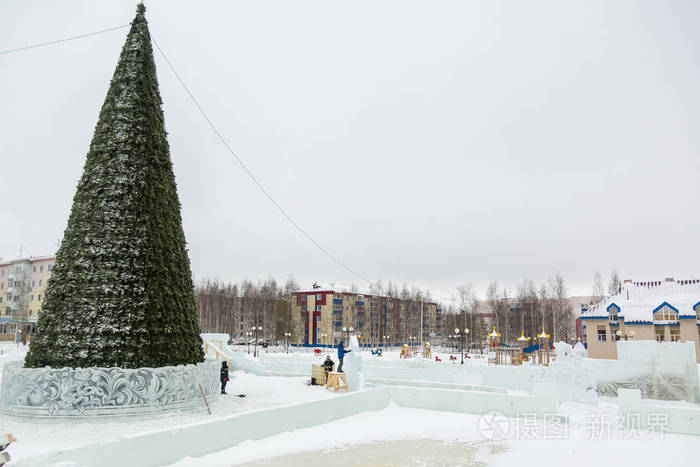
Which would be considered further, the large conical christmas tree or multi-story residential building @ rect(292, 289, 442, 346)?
multi-story residential building @ rect(292, 289, 442, 346)

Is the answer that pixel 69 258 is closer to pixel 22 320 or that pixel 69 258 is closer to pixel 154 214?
pixel 154 214

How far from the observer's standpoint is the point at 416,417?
1392 cm

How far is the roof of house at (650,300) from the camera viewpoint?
32.9 metres

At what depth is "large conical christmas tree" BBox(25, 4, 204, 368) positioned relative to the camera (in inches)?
442

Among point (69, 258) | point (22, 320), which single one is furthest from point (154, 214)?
point (22, 320)

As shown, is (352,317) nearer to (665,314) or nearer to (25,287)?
(25,287)

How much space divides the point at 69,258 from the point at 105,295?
1542 millimetres

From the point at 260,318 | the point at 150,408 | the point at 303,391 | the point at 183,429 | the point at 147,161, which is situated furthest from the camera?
the point at 260,318

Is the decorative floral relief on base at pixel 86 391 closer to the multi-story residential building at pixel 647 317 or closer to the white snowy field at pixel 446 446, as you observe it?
the white snowy field at pixel 446 446

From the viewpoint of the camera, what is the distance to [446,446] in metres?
10.6

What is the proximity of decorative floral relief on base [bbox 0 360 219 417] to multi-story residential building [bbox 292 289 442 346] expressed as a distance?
214 ft

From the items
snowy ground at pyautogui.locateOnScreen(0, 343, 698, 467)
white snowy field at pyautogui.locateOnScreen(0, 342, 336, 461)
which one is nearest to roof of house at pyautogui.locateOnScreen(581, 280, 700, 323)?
snowy ground at pyautogui.locateOnScreen(0, 343, 698, 467)

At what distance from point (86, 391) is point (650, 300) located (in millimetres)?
37778

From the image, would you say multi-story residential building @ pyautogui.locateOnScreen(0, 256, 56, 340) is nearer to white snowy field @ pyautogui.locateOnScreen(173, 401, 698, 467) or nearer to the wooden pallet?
the wooden pallet
